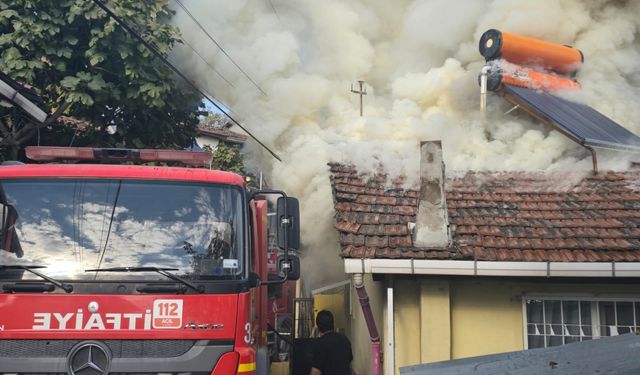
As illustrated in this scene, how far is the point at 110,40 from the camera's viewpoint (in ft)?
28.3

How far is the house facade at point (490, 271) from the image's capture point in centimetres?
639

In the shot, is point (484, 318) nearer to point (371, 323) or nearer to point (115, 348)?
→ point (371, 323)

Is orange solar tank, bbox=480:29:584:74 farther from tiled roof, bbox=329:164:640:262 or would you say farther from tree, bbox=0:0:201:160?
tree, bbox=0:0:201:160

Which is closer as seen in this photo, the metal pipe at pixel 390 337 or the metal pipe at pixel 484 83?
the metal pipe at pixel 390 337

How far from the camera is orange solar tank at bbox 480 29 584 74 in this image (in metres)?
9.53

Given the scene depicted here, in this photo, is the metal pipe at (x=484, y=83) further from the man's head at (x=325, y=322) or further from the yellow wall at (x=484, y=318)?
the man's head at (x=325, y=322)

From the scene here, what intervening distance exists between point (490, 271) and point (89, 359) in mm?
4164

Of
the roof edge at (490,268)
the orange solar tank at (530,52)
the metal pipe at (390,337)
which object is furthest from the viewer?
the orange solar tank at (530,52)

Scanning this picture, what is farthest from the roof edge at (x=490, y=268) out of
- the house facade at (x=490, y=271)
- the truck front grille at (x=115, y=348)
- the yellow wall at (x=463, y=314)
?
the truck front grille at (x=115, y=348)

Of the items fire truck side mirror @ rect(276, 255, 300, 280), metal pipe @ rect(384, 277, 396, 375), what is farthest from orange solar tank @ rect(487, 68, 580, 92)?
fire truck side mirror @ rect(276, 255, 300, 280)

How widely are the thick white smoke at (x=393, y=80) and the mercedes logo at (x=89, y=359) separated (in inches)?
197

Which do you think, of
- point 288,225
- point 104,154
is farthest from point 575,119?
point 104,154

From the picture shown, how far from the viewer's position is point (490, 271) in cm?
635

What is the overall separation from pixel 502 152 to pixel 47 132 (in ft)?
25.5
